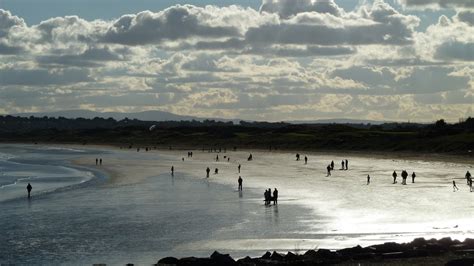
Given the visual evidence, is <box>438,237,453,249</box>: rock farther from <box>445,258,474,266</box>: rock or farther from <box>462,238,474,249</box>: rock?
<box>445,258,474,266</box>: rock

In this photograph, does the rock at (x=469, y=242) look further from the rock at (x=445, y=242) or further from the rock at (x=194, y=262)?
the rock at (x=194, y=262)

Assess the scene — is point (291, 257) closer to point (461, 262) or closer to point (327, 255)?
point (327, 255)

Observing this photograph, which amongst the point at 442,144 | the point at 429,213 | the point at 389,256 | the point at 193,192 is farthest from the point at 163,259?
the point at 442,144

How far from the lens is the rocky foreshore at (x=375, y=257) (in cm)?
2523

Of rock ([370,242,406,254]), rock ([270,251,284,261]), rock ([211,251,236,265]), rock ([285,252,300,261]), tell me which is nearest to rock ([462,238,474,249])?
rock ([370,242,406,254])

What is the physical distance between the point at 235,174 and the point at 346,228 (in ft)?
135

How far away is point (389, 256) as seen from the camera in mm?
26266

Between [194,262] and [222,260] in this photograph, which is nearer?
[222,260]

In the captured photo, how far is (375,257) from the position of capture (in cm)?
2603

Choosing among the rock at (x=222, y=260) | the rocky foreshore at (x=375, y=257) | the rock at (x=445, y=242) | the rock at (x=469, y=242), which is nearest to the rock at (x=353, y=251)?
the rocky foreshore at (x=375, y=257)

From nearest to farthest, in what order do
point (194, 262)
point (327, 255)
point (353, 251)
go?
point (194, 262) → point (327, 255) → point (353, 251)

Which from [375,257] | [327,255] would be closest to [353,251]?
[375,257]

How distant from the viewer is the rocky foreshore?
82.8 ft

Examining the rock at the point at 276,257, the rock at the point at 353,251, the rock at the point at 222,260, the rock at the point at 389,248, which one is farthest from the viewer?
the rock at the point at 389,248
